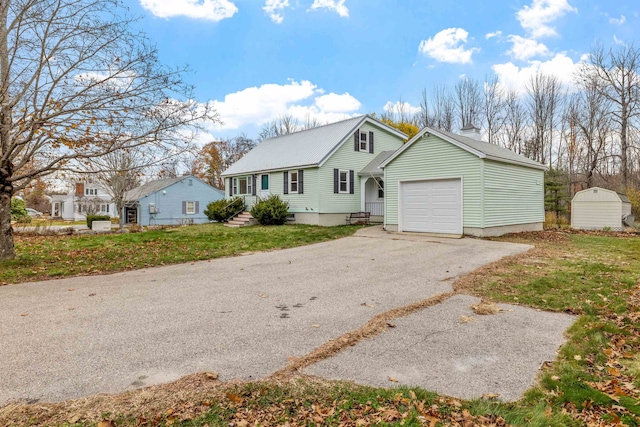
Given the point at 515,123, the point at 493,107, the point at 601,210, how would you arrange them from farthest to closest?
1. the point at 493,107
2. the point at 515,123
3. the point at 601,210

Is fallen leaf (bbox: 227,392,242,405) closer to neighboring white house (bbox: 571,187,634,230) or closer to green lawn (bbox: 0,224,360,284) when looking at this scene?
green lawn (bbox: 0,224,360,284)

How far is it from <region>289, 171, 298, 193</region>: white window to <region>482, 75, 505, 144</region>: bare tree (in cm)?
2036

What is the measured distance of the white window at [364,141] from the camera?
2035 cm

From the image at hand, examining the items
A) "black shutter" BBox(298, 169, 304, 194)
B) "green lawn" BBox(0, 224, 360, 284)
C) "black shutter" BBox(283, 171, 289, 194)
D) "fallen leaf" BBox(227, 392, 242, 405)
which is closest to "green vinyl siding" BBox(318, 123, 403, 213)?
"black shutter" BBox(298, 169, 304, 194)

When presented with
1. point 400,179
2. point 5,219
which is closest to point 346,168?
point 400,179

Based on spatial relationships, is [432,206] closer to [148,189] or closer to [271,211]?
Answer: [271,211]

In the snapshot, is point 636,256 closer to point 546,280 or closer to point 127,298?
point 546,280

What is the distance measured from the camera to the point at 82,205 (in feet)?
140

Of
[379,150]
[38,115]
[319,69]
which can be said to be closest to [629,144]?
[379,150]

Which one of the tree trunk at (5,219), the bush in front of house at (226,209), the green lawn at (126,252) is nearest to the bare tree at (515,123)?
the green lawn at (126,252)

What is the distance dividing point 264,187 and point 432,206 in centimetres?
1072

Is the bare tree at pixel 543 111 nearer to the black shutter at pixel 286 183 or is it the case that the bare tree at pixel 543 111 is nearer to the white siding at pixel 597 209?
the white siding at pixel 597 209

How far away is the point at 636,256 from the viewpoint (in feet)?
30.5

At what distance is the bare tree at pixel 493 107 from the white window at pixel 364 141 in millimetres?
16123
